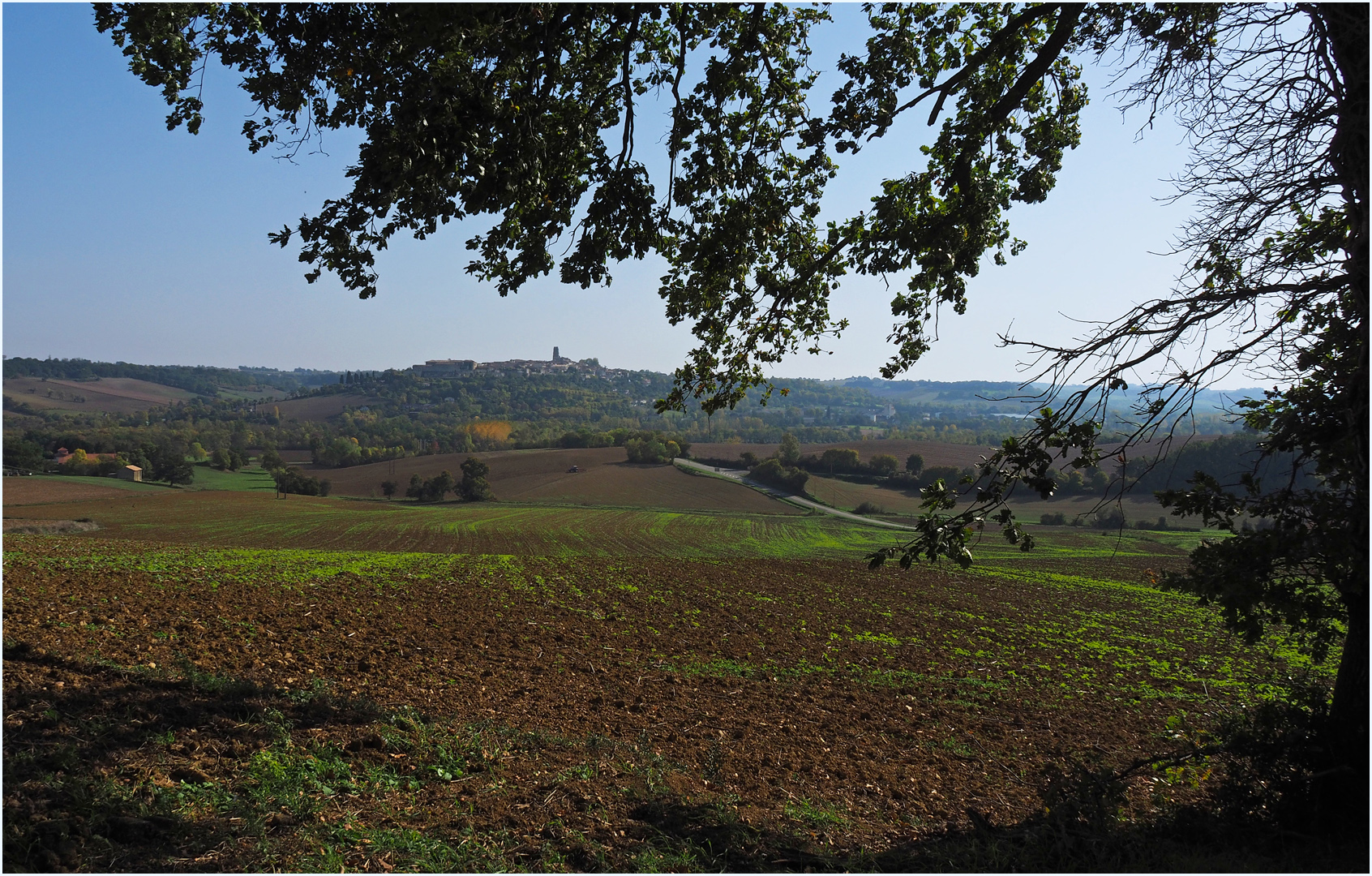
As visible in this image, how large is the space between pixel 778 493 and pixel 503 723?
76.4 meters

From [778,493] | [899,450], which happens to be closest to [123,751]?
[778,493]

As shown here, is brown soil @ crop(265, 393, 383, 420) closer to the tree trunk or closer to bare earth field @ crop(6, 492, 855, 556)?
bare earth field @ crop(6, 492, 855, 556)

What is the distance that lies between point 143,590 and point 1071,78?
15.1m

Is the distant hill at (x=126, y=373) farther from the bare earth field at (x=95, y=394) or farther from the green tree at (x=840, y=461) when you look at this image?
the green tree at (x=840, y=461)

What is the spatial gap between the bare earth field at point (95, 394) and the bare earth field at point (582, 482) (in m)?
74.5

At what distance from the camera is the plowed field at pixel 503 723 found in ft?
14.8

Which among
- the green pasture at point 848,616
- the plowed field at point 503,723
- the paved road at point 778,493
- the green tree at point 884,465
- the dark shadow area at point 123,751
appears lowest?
the paved road at point 778,493

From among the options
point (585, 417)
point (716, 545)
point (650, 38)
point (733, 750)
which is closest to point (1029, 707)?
point (733, 750)

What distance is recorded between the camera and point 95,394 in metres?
144

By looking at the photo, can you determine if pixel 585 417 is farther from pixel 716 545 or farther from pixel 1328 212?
pixel 1328 212

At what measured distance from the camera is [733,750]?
7301mm

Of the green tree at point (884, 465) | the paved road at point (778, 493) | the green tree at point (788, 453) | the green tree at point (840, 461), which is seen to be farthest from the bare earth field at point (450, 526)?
the green tree at point (840, 461)

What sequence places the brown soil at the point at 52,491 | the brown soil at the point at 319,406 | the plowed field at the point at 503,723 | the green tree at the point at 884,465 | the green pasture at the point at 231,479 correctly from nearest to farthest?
the plowed field at the point at 503,723 → the brown soil at the point at 52,491 → the green pasture at the point at 231,479 → the green tree at the point at 884,465 → the brown soil at the point at 319,406

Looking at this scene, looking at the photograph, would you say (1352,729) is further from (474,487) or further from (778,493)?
(778,493)
